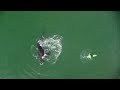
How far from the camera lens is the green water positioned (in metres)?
4.72

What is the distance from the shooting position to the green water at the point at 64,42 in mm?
4723

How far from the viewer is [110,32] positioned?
4785mm

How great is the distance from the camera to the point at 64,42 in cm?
477

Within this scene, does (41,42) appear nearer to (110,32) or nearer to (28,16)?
(28,16)

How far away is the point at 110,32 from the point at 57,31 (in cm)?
65

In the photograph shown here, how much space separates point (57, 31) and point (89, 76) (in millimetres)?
674
